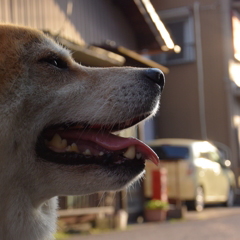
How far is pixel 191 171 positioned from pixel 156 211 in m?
2.15

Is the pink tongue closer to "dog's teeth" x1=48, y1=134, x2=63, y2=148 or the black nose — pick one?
"dog's teeth" x1=48, y1=134, x2=63, y2=148

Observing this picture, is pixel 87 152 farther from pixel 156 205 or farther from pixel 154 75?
pixel 156 205

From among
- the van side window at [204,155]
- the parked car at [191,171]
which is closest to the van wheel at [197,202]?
the parked car at [191,171]

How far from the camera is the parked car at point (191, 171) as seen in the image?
510 inches

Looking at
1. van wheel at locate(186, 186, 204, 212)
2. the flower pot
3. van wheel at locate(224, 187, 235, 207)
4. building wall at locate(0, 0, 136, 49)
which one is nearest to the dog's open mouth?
building wall at locate(0, 0, 136, 49)

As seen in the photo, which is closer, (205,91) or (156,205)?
(156,205)

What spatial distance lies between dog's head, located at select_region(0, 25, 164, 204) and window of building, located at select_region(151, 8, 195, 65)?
16693 mm

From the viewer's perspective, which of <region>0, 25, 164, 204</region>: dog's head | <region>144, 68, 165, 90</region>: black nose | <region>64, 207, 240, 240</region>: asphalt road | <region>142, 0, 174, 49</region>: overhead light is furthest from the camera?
<region>142, 0, 174, 49</region>: overhead light

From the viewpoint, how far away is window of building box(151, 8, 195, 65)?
19516mm

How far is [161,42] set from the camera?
1149 centimetres

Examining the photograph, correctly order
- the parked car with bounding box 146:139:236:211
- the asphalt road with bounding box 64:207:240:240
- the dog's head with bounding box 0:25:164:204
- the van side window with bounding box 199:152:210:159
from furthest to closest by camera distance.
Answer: the van side window with bounding box 199:152:210:159 → the parked car with bounding box 146:139:236:211 → the asphalt road with bounding box 64:207:240:240 → the dog's head with bounding box 0:25:164:204

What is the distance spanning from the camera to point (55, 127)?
309cm

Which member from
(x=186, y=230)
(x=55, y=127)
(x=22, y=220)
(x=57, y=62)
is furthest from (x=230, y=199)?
(x=22, y=220)

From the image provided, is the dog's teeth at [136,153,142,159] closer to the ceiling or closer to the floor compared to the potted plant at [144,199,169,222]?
closer to the ceiling
